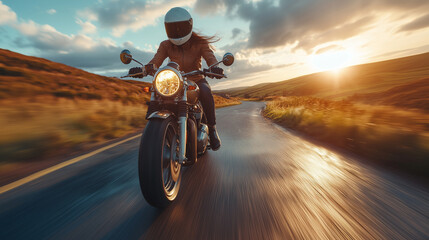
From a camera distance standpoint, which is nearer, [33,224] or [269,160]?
[33,224]

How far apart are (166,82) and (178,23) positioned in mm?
894

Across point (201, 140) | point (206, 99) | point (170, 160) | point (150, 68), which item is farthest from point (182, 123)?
→ point (206, 99)

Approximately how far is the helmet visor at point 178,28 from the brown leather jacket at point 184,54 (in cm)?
39

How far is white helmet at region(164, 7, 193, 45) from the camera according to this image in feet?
7.94

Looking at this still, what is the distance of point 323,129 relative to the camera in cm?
560

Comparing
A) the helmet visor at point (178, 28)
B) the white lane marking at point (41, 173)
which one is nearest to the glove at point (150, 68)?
the helmet visor at point (178, 28)

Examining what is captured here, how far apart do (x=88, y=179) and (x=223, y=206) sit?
1.74m

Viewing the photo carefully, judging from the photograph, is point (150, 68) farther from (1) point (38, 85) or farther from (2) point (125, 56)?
(1) point (38, 85)

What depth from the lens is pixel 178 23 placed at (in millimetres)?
2453

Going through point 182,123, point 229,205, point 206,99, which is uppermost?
Result: point 206,99

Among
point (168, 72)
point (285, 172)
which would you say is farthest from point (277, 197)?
point (168, 72)

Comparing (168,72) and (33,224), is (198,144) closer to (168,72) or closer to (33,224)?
(168,72)

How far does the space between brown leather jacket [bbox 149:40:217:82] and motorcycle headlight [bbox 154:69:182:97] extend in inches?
40.7

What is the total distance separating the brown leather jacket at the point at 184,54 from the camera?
2.96 m
